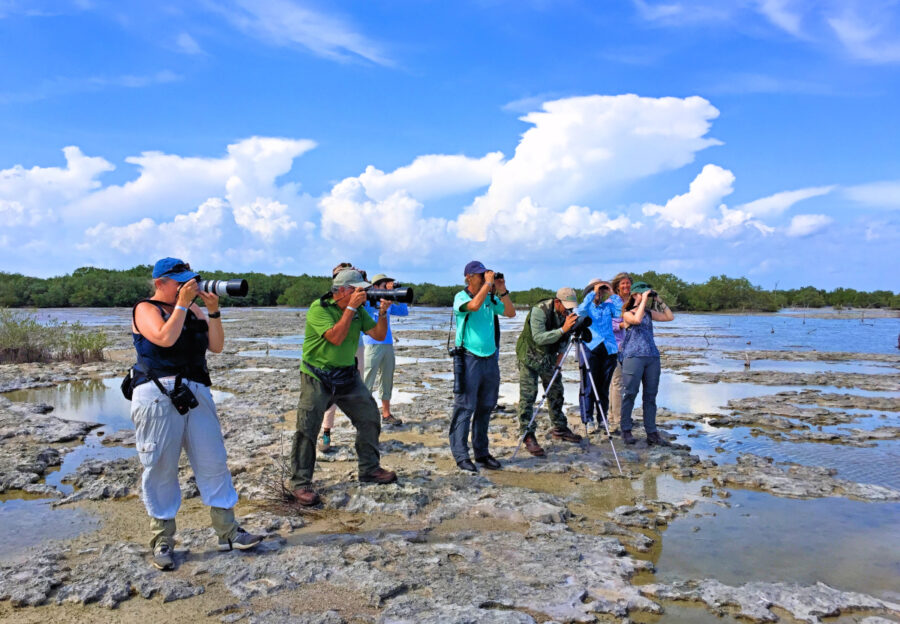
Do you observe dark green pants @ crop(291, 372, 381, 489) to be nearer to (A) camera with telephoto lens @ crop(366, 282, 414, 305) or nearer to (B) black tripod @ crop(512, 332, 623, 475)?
(A) camera with telephoto lens @ crop(366, 282, 414, 305)

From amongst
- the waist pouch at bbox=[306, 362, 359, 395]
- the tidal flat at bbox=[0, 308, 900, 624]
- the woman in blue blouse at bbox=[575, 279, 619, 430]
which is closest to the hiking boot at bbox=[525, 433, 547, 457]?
the tidal flat at bbox=[0, 308, 900, 624]

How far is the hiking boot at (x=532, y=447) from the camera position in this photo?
6.81 m

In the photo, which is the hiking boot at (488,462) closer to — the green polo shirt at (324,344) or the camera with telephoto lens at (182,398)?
the green polo shirt at (324,344)

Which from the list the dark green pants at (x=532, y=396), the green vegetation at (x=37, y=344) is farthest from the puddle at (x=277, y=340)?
the dark green pants at (x=532, y=396)

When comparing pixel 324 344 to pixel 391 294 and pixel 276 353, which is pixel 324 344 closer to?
pixel 391 294

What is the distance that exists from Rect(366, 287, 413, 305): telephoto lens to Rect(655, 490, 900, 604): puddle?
2645 millimetres

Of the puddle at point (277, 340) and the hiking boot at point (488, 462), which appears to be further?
the puddle at point (277, 340)

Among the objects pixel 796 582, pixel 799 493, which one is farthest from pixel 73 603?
pixel 799 493

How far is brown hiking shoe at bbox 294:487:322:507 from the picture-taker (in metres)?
5.06

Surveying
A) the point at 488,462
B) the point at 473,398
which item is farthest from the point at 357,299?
the point at 488,462

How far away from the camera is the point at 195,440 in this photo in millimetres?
3979

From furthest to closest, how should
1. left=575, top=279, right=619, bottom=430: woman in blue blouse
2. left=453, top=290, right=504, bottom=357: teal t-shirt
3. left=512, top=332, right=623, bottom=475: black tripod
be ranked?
left=575, top=279, right=619, bottom=430: woman in blue blouse → left=512, top=332, right=623, bottom=475: black tripod → left=453, top=290, right=504, bottom=357: teal t-shirt

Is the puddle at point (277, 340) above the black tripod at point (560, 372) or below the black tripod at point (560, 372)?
below

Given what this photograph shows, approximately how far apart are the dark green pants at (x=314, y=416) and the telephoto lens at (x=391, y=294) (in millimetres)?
773
